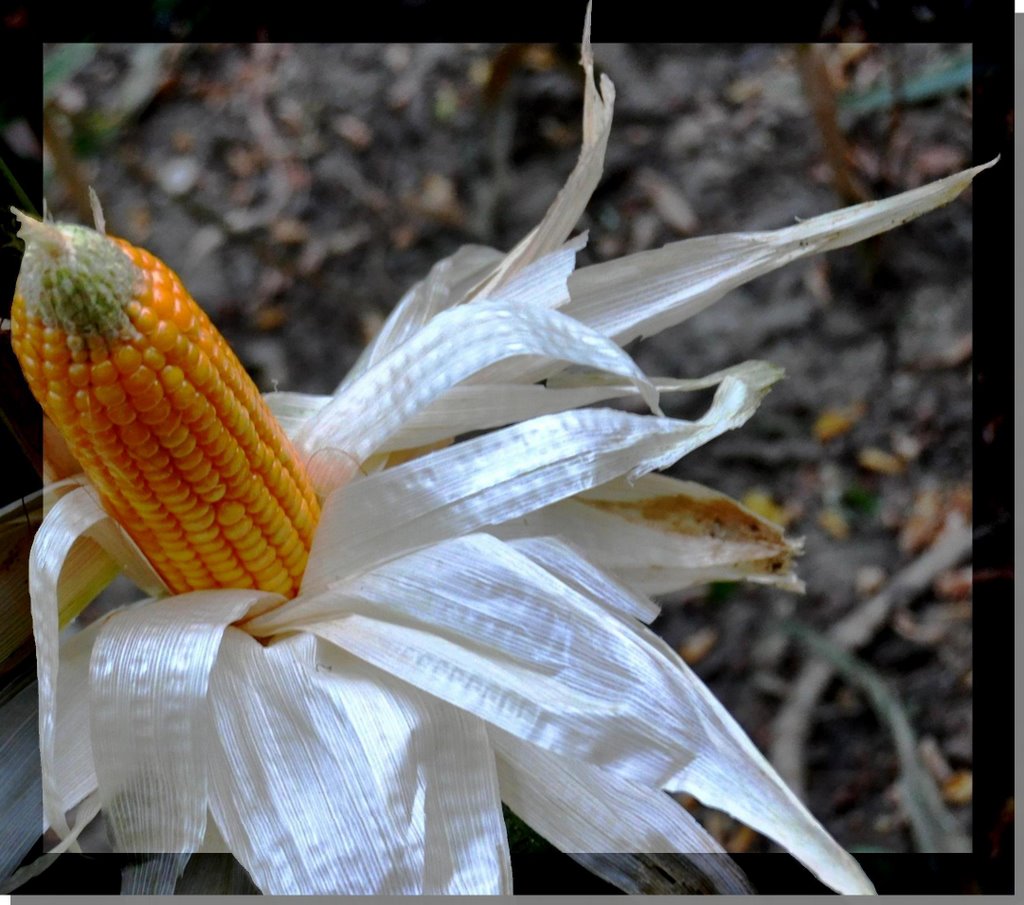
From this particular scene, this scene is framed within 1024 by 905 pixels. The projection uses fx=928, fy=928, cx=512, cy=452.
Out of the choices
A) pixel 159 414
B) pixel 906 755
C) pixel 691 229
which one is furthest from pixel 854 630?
pixel 159 414

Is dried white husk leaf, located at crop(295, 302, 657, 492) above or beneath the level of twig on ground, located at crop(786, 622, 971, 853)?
above

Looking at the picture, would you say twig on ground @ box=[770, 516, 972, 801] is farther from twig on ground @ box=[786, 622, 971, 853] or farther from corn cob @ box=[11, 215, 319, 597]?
corn cob @ box=[11, 215, 319, 597]

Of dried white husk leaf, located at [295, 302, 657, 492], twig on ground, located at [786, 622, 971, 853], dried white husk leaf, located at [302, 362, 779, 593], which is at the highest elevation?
dried white husk leaf, located at [295, 302, 657, 492]

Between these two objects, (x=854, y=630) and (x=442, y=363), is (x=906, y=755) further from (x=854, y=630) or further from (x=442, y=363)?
(x=442, y=363)

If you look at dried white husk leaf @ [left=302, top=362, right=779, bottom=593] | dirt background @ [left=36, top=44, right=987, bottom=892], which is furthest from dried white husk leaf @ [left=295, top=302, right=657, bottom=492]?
dirt background @ [left=36, top=44, right=987, bottom=892]

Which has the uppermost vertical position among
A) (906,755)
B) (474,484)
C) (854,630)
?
(474,484)

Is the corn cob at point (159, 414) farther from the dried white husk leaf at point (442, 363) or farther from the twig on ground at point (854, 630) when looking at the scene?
the twig on ground at point (854, 630)

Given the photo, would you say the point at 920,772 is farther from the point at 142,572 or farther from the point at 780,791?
the point at 142,572
